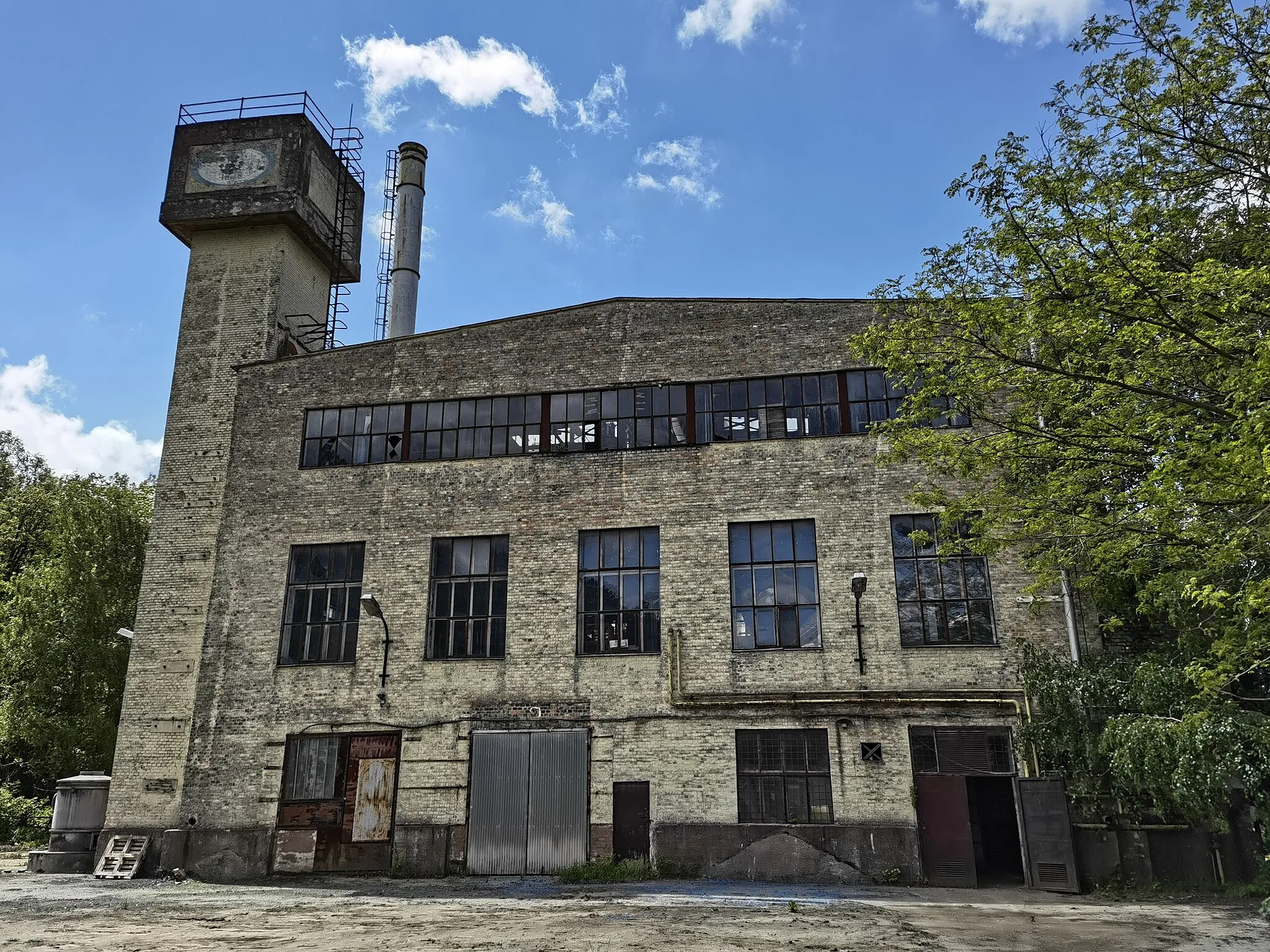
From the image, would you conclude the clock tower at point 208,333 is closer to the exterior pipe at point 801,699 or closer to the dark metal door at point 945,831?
the exterior pipe at point 801,699

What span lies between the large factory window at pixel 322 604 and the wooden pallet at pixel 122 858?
12.9ft

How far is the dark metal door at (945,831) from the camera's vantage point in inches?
568

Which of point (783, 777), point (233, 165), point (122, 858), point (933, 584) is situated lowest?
point (122, 858)

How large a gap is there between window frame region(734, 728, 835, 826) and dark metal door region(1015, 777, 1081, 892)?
2839mm

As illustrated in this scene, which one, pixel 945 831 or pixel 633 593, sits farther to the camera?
pixel 633 593

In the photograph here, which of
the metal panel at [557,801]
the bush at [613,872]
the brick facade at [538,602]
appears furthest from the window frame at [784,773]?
the metal panel at [557,801]

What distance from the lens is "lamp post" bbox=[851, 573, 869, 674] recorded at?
603 inches

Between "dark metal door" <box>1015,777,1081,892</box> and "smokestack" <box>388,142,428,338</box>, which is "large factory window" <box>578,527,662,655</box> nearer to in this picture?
"dark metal door" <box>1015,777,1081,892</box>

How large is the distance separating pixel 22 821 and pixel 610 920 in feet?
63.7

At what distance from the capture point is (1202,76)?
1033 centimetres

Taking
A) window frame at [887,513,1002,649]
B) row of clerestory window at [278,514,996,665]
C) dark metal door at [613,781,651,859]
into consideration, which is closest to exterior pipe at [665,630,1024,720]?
row of clerestory window at [278,514,996,665]

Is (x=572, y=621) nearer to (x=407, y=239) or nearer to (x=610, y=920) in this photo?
(x=610, y=920)

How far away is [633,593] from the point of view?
55.0ft

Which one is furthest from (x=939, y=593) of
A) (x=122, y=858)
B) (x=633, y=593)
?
(x=122, y=858)
